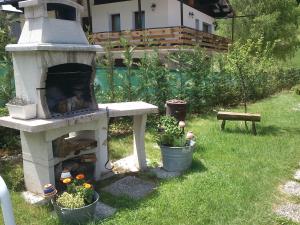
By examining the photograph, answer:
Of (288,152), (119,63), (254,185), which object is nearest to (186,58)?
(288,152)

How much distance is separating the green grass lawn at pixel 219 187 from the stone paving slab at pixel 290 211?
0.12 metres

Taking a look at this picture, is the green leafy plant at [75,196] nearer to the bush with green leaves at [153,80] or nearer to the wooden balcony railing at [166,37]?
the bush with green leaves at [153,80]

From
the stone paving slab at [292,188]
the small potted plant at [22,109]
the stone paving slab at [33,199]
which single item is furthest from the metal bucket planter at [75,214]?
the stone paving slab at [292,188]

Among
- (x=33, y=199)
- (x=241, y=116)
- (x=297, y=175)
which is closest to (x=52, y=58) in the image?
(x=33, y=199)

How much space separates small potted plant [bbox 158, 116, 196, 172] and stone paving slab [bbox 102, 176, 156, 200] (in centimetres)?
61

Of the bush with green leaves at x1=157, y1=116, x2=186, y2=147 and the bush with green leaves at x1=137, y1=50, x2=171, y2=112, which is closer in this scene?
the bush with green leaves at x1=157, y1=116, x2=186, y2=147

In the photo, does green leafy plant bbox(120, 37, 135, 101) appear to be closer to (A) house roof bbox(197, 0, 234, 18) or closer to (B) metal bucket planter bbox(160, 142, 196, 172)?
(B) metal bucket planter bbox(160, 142, 196, 172)

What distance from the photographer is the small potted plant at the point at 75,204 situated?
421 centimetres

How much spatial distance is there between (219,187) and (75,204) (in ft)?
7.50

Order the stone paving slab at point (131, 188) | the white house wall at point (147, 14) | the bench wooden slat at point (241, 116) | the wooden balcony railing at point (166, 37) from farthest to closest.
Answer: the white house wall at point (147, 14)
the wooden balcony railing at point (166, 37)
the bench wooden slat at point (241, 116)
the stone paving slab at point (131, 188)

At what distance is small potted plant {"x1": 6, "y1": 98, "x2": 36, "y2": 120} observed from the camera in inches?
186

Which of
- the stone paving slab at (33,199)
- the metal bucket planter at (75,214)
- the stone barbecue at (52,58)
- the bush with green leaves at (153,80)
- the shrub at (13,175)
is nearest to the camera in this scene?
the metal bucket planter at (75,214)

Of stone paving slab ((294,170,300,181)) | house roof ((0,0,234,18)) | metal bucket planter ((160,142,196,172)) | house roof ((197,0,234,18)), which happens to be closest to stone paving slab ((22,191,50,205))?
metal bucket planter ((160,142,196,172))

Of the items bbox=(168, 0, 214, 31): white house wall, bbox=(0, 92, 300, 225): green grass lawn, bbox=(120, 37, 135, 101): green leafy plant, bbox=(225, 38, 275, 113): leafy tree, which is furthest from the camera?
bbox=(168, 0, 214, 31): white house wall
